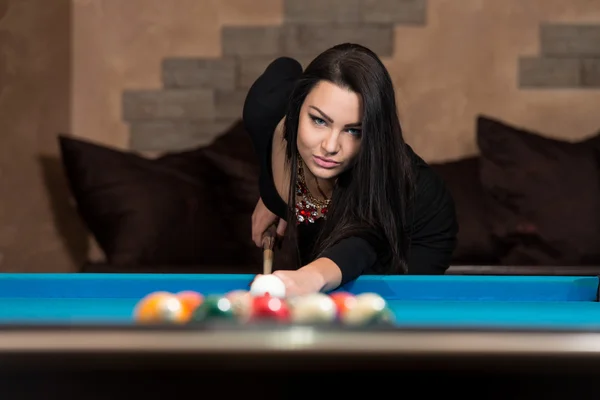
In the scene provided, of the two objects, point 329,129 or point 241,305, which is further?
point 329,129

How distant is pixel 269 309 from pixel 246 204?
6.90 feet

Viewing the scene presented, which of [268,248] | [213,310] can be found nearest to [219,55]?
[268,248]

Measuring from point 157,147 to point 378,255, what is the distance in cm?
214

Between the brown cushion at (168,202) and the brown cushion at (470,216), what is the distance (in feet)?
2.55

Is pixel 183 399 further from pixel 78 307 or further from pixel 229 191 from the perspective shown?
pixel 229 191

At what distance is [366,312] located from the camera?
4.47 ft

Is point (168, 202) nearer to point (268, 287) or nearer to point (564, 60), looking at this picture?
point (564, 60)

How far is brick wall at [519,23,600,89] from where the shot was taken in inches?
151

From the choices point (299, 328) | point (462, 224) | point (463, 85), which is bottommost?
point (462, 224)

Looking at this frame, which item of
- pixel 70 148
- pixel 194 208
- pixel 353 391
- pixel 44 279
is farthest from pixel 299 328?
pixel 70 148

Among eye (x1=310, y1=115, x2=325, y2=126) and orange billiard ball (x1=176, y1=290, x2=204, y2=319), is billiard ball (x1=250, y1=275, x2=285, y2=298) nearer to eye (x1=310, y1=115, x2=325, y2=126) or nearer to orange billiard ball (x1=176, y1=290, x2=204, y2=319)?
orange billiard ball (x1=176, y1=290, x2=204, y2=319)

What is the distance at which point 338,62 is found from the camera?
2.04m

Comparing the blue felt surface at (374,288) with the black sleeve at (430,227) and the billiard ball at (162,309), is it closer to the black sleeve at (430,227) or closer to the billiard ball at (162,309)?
the billiard ball at (162,309)

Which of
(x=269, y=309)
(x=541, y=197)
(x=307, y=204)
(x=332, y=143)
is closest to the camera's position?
(x=269, y=309)
